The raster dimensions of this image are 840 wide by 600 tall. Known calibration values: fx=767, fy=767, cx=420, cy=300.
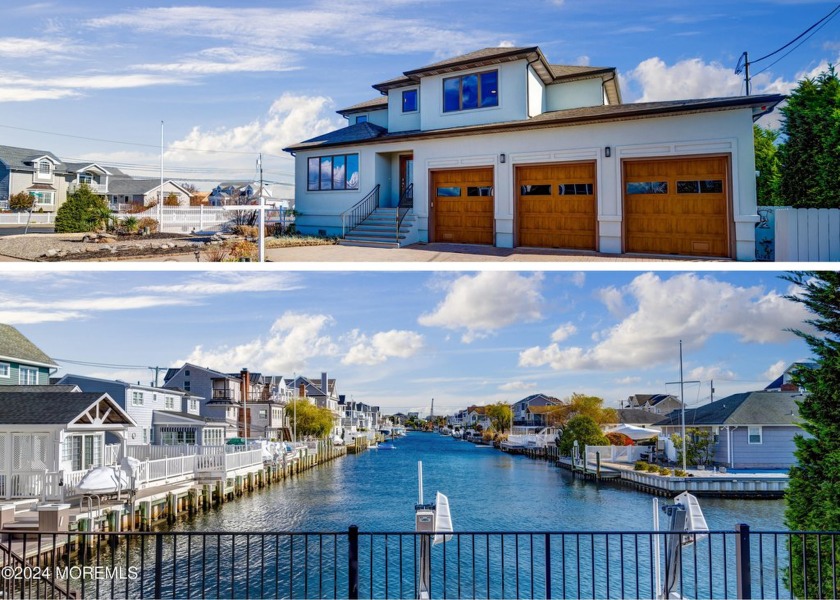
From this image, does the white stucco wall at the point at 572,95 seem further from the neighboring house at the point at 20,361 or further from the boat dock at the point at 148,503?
the neighboring house at the point at 20,361

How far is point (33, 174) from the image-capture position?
29438 mm

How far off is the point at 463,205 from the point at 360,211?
2969mm

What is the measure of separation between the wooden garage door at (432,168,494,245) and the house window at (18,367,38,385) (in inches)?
816

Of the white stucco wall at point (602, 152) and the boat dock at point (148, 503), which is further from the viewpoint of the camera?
the boat dock at point (148, 503)

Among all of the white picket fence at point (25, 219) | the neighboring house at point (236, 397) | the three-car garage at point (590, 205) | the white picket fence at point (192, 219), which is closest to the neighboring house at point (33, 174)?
the white picket fence at point (25, 219)

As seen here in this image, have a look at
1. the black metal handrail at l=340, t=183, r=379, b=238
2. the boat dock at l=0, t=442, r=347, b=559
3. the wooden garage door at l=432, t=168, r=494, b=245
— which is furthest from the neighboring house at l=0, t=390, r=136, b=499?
the wooden garage door at l=432, t=168, r=494, b=245

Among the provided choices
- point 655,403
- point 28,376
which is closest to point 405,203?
point 28,376

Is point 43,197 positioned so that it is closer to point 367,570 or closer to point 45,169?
point 45,169

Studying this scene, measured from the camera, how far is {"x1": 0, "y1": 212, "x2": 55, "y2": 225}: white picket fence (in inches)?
768

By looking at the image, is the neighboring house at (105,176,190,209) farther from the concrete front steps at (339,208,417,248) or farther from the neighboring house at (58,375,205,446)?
the concrete front steps at (339,208,417,248)

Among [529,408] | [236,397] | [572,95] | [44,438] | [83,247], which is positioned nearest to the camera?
[83,247]

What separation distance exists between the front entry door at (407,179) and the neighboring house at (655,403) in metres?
55.6

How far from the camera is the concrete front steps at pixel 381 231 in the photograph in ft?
55.9

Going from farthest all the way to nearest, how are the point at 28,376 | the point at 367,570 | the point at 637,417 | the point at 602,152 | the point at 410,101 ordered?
the point at 637,417 < the point at 28,376 < the point at 410,101 < the point at 367,570 < the point at 602,152
